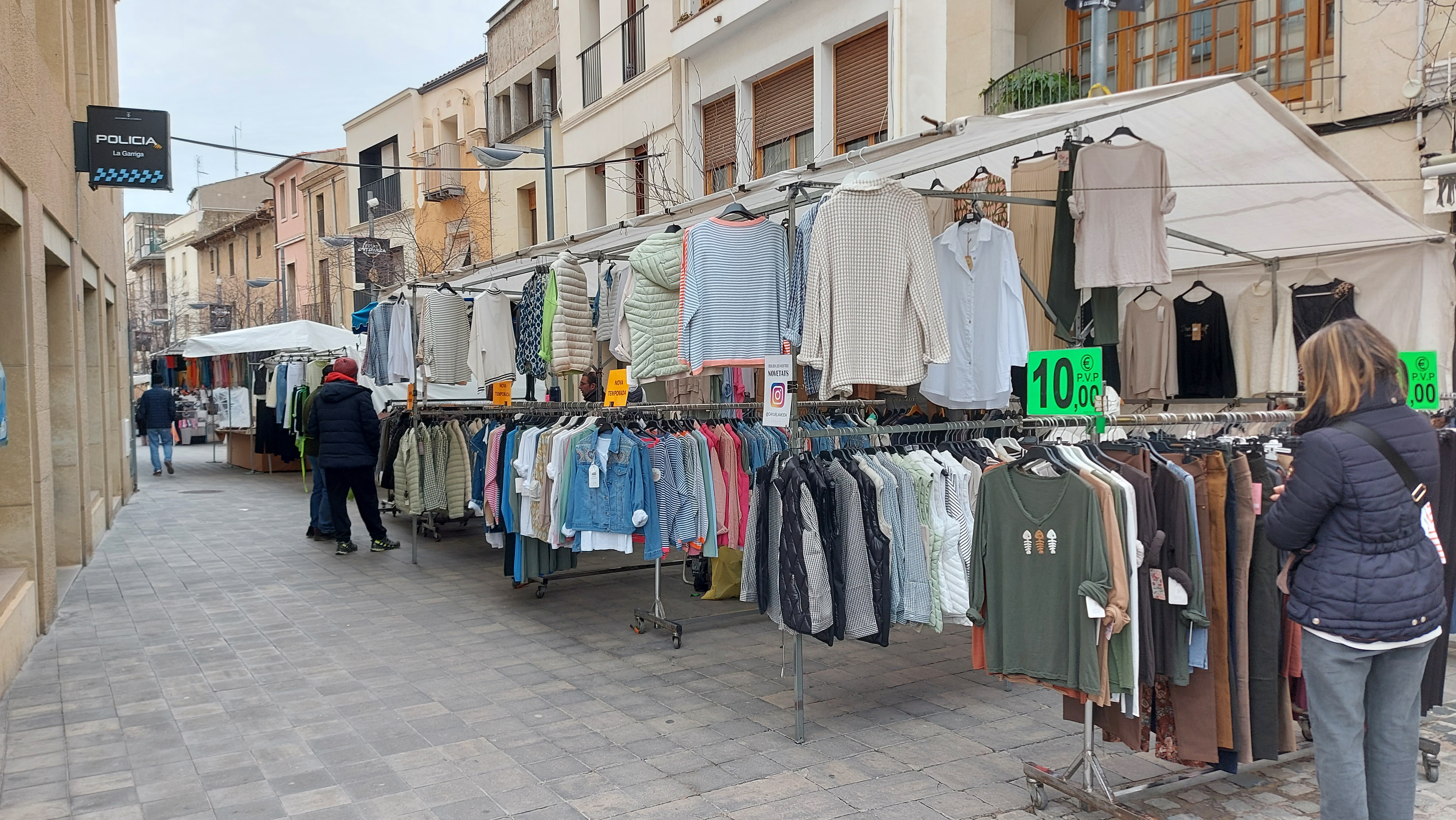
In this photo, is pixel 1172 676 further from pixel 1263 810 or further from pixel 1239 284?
pixel 1239 284

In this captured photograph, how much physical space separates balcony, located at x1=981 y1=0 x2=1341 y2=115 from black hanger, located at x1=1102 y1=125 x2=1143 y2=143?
3.68 metres

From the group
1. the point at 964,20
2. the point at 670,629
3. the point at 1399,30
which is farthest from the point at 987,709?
the point at 964,20

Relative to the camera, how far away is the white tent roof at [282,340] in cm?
1662

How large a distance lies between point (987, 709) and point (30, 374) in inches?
251

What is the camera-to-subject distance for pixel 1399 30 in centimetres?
850

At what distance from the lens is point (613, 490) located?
6.22 metres

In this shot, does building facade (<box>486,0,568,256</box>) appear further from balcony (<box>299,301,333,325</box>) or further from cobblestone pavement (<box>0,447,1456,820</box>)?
cobblestone pavement (<box>0,447,1456,820</box>)

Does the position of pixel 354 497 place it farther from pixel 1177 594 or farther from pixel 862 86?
pixel 1177 594

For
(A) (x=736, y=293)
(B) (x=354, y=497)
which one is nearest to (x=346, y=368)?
(B) (x=354, y=497)

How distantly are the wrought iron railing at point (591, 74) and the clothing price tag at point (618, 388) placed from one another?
1328 centimetres

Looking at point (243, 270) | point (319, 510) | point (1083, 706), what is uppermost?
point (243, 270)

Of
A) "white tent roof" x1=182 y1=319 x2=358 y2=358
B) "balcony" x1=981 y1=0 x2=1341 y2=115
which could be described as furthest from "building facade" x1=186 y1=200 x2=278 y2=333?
"balcony" x1=981 y1=0 x2=1341 y2=115

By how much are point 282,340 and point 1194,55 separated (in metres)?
14.3

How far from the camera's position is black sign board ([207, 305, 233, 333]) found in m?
29.4
